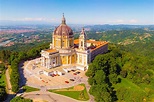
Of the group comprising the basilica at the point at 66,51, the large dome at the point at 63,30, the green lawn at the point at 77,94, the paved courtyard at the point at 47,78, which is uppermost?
the large dome at the point at 63,30

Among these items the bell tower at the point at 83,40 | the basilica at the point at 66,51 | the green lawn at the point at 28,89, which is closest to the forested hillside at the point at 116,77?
the green lawn at the point at 28,89

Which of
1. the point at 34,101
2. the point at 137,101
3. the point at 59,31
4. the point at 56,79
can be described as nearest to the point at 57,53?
the point at 59,31

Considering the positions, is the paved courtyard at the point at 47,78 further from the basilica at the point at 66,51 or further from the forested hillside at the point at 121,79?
the forested hillside at the point at 121,79

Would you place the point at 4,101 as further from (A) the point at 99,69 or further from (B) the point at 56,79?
(A) the point at 99,69

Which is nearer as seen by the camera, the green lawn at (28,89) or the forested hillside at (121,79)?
the forested hillside at (121,79)

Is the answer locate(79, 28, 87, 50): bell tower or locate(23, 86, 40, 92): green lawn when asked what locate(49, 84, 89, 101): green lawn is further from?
locate(79, 28, 87, 50): bell tower

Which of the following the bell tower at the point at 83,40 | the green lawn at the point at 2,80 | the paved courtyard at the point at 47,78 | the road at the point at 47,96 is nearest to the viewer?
the road at the point at 47,96

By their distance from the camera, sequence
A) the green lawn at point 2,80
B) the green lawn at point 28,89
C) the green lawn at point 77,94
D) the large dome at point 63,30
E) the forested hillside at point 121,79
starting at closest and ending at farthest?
the green lawn at point 77,94 < the forested hillside at point 121,79 < the green lawn at point 28,89 < the green lawn at point 2,80 < the large dome at point 63,30

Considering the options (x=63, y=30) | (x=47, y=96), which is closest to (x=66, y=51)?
(x=63, y=30)

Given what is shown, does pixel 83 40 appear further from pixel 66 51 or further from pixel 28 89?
pixel 28 89
